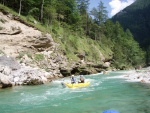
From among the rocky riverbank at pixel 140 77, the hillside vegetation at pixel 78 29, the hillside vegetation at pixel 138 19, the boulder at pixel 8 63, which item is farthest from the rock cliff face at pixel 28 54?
the hillside vegetation at pixel 138 19

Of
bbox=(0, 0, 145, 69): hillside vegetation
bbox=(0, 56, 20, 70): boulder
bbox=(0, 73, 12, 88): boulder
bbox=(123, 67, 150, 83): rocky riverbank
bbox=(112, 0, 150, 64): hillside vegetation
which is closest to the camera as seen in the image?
bbox=(0, 73, 12, 88): boulder

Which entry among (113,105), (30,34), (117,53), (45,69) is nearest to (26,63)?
(45,69)

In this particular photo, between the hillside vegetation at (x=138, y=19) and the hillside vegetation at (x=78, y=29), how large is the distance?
53.6 meters

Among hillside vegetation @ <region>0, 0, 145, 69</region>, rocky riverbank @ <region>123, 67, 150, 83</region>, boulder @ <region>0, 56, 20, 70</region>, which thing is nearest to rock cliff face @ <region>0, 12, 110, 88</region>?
boulder @ <region>0, 56, 20, 70</region>

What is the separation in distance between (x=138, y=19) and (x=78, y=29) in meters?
108

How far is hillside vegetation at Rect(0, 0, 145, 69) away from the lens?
4303 cm

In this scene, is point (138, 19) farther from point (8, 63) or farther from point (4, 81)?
point (4, 81)

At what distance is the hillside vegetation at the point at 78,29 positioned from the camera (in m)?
43.0

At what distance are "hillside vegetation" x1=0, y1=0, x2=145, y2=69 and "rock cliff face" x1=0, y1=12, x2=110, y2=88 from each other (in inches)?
62.0

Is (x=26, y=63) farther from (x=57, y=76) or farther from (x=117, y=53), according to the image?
(x=117, y=53)

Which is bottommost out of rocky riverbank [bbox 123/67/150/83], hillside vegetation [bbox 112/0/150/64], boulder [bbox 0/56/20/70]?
rocky riverbank [bbox 123/67/150/83]

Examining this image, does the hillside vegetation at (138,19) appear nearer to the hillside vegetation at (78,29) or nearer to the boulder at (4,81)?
the hillside vegetation at (78,29)

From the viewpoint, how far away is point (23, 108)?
14000mm

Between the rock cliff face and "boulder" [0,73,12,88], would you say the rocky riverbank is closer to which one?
the rock cliff face
